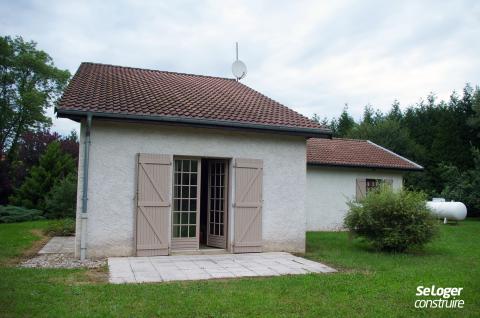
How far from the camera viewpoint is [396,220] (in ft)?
35.0

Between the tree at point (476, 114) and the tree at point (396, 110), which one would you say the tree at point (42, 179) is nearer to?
the tree at point (476, 114)

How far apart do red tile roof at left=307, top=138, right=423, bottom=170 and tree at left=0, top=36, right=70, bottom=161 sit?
66.6 feet

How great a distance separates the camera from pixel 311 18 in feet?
36.0

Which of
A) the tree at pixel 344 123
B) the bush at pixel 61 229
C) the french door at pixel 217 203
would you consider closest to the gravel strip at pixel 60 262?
the french door at pixel 217 203

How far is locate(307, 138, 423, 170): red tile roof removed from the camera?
16938 mm

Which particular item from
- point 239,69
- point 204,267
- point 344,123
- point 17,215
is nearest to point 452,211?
point 239,69

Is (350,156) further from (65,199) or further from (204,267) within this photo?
(65,199)

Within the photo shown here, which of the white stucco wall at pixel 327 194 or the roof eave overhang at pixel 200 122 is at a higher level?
the roof eave overhang at pixel 200 122

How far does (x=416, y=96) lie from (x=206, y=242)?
31.7 metres

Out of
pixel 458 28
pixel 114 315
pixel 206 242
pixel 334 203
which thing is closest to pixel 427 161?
pixel 334 203

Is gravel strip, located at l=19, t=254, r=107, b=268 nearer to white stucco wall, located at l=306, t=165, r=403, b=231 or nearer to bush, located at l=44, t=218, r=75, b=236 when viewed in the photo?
bush, located at l=44, t=218, r=75, b=236

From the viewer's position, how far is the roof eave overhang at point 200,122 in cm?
897

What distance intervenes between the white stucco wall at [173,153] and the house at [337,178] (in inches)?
219

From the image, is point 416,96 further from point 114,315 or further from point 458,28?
point 114,315
